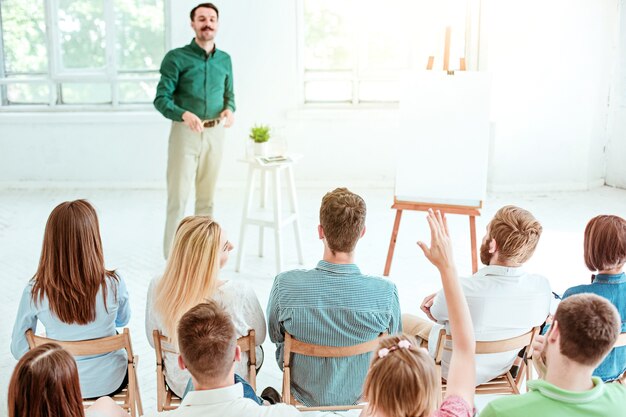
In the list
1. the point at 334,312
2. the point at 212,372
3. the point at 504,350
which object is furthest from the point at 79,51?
the point at 212,372

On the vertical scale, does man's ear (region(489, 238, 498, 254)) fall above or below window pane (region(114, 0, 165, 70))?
below

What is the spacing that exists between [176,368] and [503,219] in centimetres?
144

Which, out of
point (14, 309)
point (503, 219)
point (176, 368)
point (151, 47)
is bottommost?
point (14, 309)

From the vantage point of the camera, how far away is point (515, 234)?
3098 millimetres

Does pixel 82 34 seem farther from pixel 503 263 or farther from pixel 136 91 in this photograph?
pixel 503 263

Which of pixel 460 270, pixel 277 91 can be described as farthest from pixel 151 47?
pixel 460 270

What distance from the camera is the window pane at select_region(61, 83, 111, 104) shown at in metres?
8.03

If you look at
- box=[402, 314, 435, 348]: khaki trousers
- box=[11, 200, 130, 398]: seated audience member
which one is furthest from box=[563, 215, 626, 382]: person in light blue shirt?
box=[11, 200, 130, 398]: seated audience member

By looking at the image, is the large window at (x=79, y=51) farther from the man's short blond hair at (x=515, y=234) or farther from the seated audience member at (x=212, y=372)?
the seated audience member at (x=212, y=372)

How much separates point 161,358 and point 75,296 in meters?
0.41

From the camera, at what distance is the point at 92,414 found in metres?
2.50

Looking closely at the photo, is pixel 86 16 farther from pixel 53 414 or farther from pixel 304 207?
pixel 53 414

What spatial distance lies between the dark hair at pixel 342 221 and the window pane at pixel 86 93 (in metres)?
5.48

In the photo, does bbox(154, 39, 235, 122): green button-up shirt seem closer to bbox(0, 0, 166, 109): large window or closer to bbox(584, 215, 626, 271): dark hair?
bbox(0, 0, 166, 109): large window
